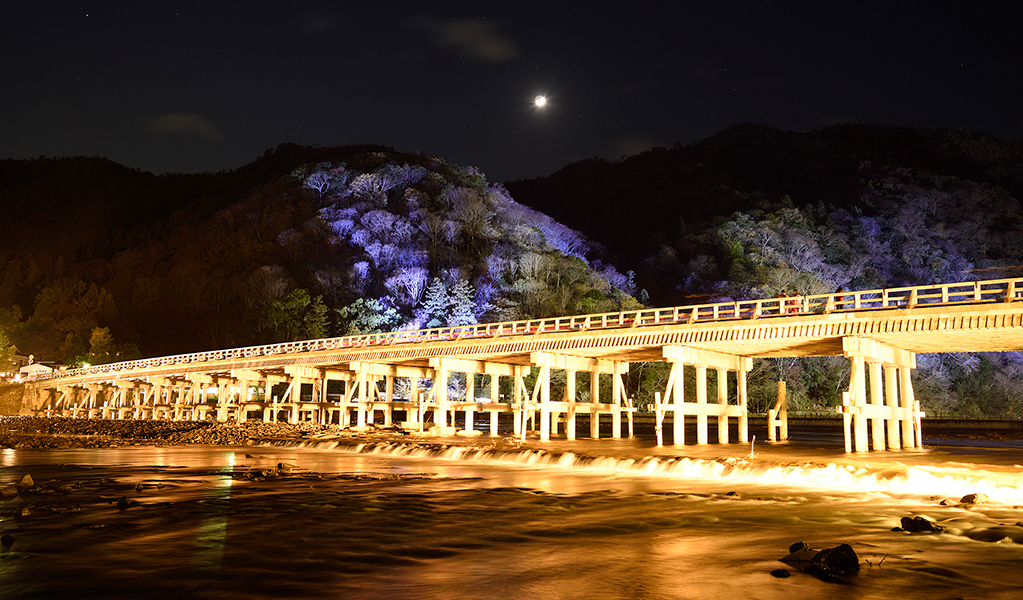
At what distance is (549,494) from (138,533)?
8.05m

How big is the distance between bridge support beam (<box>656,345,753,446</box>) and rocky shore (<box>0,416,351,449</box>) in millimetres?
16004

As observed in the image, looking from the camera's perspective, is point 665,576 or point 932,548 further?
point 932,548

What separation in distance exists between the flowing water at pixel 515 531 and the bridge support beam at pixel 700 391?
584cm

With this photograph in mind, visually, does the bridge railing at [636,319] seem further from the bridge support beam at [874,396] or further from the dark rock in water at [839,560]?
the dark rock in water at [839,560]

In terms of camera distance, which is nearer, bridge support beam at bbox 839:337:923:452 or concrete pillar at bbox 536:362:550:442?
bridge support beam at bbox 839:337:923:452

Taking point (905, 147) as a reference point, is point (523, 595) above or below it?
below

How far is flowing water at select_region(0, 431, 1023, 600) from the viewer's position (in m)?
Result: 7.64

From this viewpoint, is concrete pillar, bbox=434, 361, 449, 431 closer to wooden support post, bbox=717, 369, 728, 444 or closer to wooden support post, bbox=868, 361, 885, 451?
wooden support post, bbox=717, 369, 728, 444

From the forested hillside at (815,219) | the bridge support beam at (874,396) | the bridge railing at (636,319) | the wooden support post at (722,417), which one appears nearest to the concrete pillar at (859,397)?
the bridge support beam at (874,396)

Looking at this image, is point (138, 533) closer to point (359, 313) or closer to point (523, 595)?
point (523, 595)

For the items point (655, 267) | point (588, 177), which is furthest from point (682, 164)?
point (655, 267)

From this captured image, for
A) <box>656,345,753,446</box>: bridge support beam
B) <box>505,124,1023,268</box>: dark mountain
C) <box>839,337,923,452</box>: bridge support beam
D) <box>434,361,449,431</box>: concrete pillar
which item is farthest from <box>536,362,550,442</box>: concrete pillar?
<box>505,124,1023,268</box>: dark mountain

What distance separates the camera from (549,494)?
15281 mm

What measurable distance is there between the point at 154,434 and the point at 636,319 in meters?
25.3
